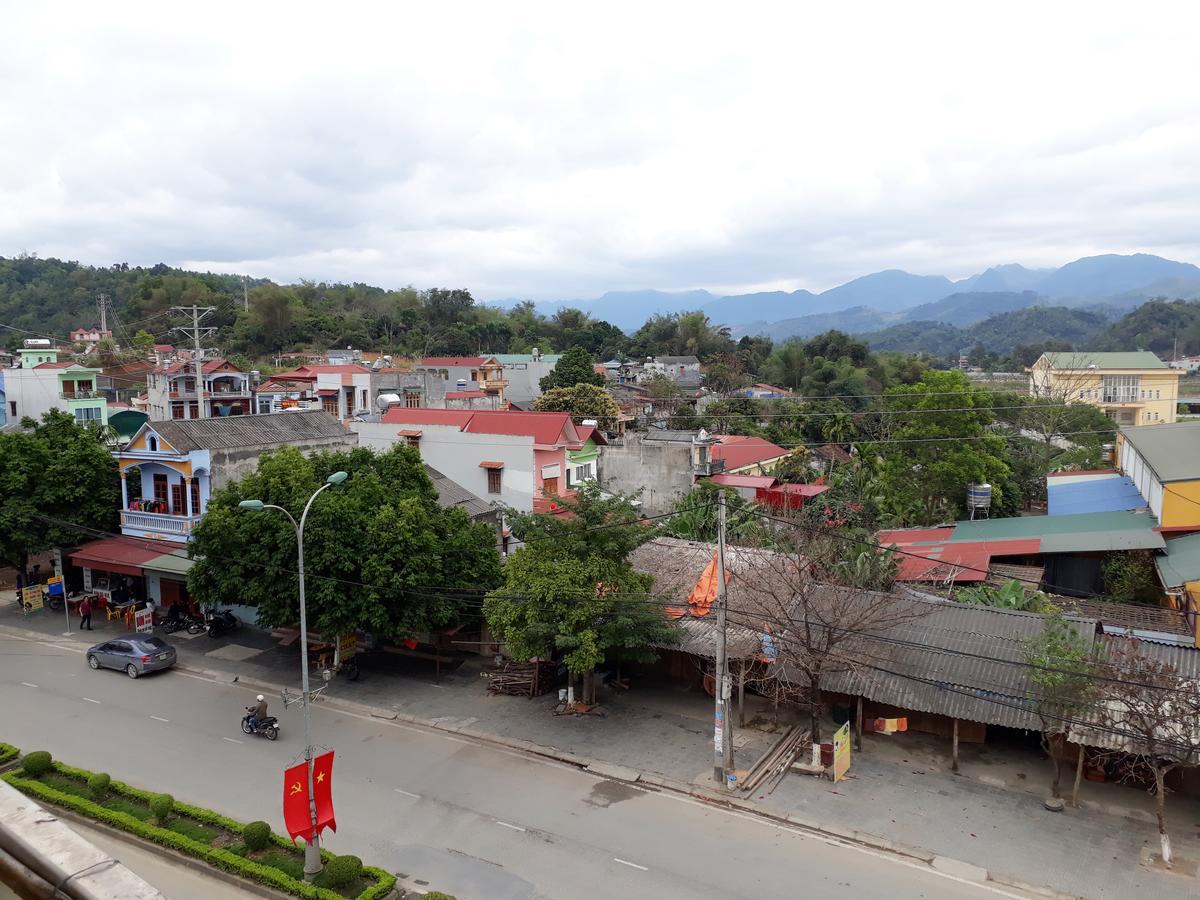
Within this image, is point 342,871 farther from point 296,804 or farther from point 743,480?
point 743,480

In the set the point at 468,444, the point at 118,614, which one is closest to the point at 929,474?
the point at 468,444

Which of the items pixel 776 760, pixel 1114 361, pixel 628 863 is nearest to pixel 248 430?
pixel 776 760

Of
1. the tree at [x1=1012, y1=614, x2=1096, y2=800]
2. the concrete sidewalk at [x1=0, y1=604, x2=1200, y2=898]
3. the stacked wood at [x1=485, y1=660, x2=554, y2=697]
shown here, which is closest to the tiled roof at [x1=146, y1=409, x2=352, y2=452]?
the concrete sidewalk at [x1=0, y1=604, x2=1200, y2=898]

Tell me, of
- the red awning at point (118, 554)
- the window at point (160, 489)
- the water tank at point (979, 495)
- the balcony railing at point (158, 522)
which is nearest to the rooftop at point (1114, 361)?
the water tank at point (979, 495)

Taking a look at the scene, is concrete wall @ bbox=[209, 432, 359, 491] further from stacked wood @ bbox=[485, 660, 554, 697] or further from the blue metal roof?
the blue metal roof

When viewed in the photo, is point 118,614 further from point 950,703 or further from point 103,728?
point 950,703

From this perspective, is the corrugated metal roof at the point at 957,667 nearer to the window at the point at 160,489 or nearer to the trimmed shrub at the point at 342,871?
the trimmed shrub at the point at 342,871

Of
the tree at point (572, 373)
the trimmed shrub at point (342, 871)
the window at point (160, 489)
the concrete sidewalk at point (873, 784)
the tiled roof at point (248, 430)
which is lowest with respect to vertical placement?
the concrete sidewalk at point (873, 784)
